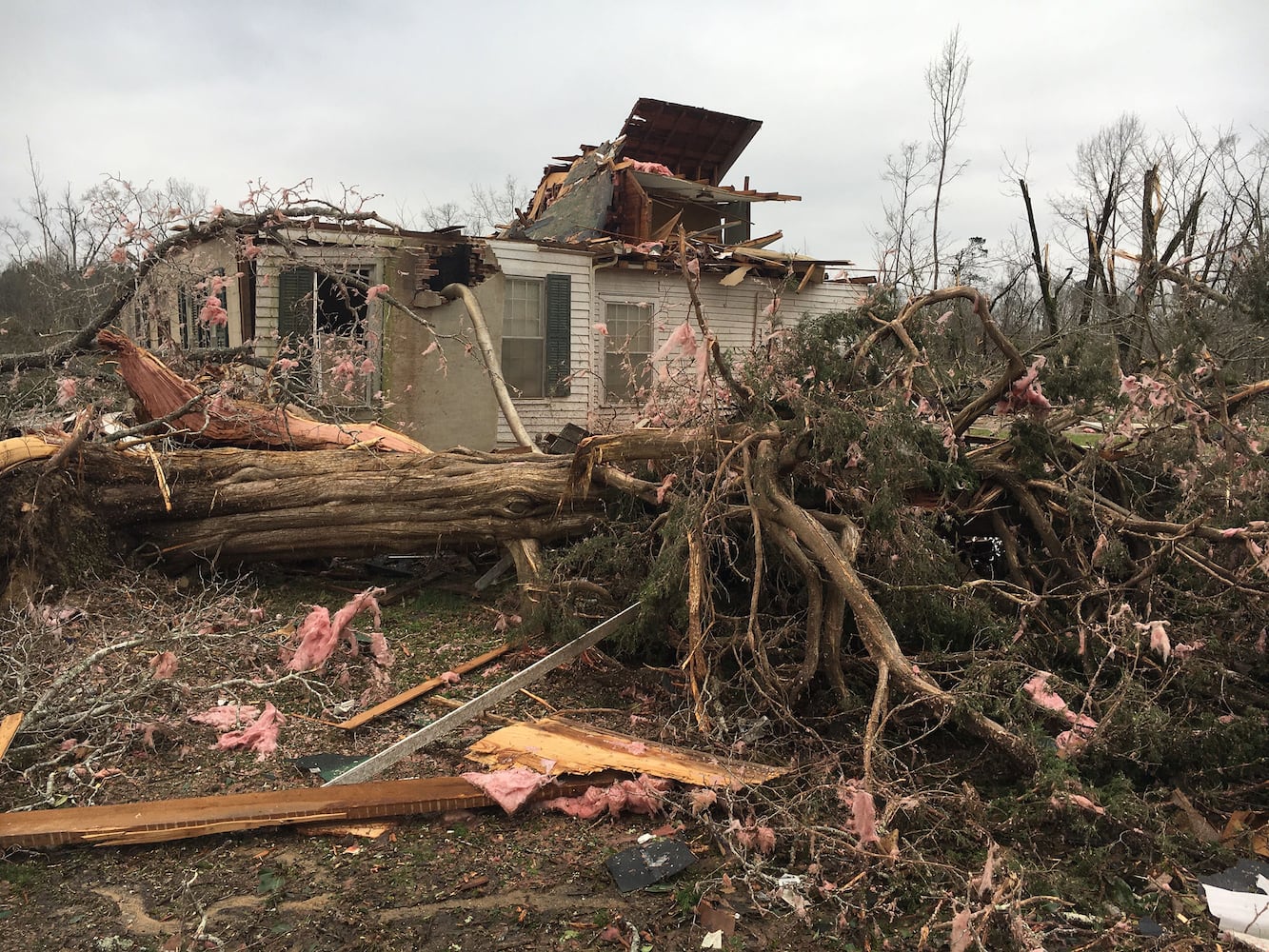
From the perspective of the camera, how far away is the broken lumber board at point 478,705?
365 centimetres

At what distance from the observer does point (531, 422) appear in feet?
37.4

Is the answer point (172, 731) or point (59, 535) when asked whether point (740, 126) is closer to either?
point (59, 535)

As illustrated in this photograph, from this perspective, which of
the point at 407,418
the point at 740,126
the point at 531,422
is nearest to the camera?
the point at 407,418

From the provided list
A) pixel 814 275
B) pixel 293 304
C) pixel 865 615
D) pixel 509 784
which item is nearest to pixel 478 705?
pixel 509 784

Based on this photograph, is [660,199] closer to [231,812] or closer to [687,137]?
[687,137]

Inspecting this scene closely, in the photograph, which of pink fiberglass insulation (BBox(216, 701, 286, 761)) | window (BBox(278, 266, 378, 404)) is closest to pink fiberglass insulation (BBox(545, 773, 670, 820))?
pink fiberglass insulation (BBox(216, 701, 286, 761))

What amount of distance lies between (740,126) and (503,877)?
1422 cm

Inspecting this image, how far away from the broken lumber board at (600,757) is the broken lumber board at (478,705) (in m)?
0.18

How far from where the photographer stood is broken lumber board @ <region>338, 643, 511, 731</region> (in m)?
4.22

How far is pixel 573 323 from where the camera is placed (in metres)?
11.3

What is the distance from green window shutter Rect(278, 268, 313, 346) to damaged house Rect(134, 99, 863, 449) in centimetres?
1

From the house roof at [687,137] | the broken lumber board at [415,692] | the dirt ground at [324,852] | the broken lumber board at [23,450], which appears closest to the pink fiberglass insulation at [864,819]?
the dirt ground at [324,852]

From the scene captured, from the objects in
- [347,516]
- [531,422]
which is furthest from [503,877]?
[531,422]

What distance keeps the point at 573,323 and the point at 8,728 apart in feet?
27.6
